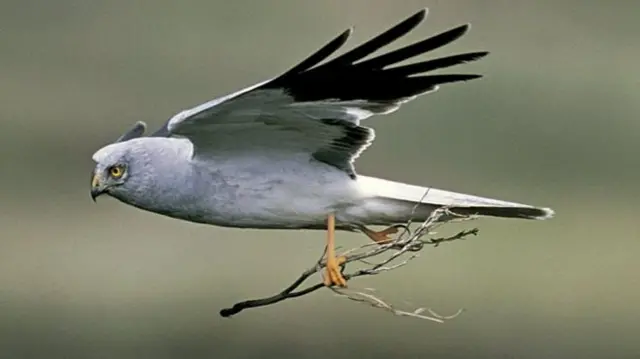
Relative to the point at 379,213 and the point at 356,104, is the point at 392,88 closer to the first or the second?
the point at 356,104

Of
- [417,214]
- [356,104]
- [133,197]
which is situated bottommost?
[133,197]

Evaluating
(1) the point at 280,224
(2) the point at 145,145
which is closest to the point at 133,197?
(2) the point at 145,145

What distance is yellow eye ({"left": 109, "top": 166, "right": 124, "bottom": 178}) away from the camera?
74.7 inches

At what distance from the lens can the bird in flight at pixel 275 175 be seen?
183 cm

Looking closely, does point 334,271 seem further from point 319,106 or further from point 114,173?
point 114,173

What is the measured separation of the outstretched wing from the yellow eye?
11 centimetres

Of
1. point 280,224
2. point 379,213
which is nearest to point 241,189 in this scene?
point 280,224

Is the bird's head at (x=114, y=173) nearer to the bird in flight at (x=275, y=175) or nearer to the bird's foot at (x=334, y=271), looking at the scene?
the bird in flight at (x=275, y=175)

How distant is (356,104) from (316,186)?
6.5 inches

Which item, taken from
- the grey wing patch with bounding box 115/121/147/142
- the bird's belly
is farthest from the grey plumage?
the grey wing patch with bounding box 115/121/147/142

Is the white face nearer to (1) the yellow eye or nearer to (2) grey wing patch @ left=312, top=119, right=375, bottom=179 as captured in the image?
(1) the yellow eye

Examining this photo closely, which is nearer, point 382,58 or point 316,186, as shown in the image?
point 382,58

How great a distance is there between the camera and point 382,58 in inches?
68.4

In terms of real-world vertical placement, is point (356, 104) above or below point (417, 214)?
above
